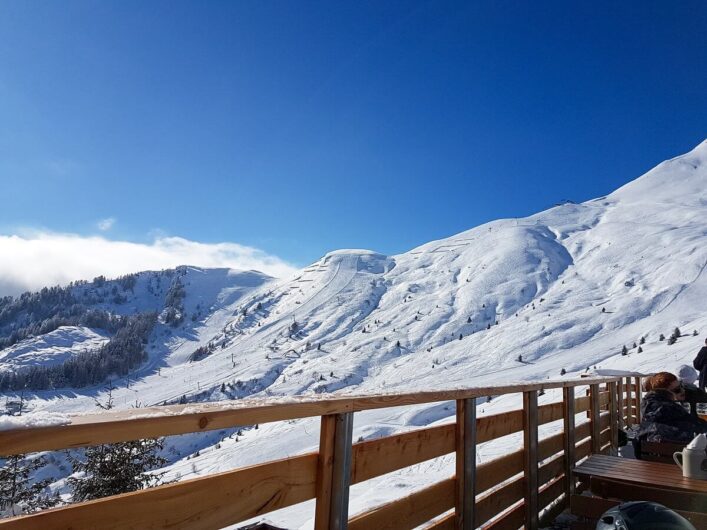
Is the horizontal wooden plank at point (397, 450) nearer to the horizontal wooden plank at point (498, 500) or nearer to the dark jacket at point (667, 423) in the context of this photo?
the horizontal wooden plank at point (498, 500)

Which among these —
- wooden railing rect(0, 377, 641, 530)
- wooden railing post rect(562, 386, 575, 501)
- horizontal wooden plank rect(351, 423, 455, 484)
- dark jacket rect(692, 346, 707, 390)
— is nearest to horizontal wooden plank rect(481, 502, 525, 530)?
wooden railing rect(0, 377, 641, 530)

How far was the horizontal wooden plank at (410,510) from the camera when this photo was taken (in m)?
2.36

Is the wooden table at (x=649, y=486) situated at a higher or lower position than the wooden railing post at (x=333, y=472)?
lower

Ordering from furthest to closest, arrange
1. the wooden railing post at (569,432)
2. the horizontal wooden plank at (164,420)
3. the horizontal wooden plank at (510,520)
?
1. the wooden railing post at (569,432)
2. the horizontal wooden plank at (510,520)
3. the horizontal wooden plank at (164,420)

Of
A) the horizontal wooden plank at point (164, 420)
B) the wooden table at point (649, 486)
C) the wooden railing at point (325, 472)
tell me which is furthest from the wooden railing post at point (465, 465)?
the horizontal wooden plank at point (164, 420)

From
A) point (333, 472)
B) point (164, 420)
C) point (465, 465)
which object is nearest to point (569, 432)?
point (465, 465)

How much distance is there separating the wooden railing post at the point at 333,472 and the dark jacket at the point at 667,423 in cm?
423

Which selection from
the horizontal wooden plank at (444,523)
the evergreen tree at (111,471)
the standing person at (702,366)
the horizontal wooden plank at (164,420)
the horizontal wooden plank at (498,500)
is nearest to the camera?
the horizontal wooden plank at (164,420)

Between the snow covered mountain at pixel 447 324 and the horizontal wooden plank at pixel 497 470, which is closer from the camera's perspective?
the horizontal wooden plank at pixel 497 470

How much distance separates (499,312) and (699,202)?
100989 mm

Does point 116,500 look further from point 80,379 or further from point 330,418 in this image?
point 80,379

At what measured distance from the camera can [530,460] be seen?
13.4 feet

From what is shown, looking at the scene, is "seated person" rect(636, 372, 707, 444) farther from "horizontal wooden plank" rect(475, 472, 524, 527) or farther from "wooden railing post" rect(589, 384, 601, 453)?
"horizontal wooden plank" rect(475, 472, 524, 527)

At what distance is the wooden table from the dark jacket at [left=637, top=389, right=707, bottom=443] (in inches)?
44.2
